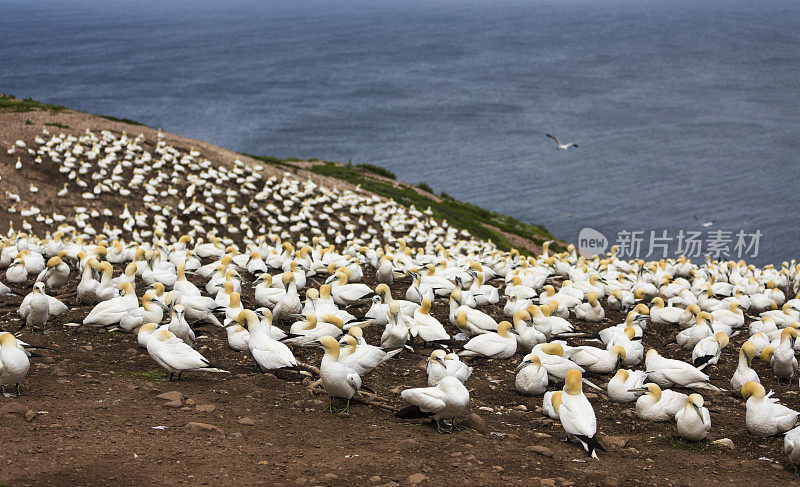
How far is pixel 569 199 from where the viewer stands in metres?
62.2

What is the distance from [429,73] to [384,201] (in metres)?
98.1

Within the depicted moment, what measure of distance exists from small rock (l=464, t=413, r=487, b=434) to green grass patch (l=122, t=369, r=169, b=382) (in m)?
3.64

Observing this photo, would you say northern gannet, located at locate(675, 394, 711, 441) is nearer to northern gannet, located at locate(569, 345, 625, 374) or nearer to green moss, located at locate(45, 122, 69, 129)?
northern gannet, located at locate(569, 345, 625, 374)

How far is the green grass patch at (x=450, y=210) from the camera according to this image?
36.6 metres

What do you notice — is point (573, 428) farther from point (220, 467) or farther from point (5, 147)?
point (5, 147)

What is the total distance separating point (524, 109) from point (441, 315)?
3458 inches

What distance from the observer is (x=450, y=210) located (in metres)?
39.3

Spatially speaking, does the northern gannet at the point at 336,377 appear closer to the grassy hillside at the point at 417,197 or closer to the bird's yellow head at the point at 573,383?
the bird's yellow head at the point at 573,383

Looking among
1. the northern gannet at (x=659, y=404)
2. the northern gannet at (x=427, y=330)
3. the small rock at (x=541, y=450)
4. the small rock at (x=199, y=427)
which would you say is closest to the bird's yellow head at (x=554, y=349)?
the northern gannet at (x=659, y=404)

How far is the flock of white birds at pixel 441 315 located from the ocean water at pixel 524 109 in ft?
77.0

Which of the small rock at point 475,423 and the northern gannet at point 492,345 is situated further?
the northern gannet at point 492,345

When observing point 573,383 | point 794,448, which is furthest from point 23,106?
point 794,448
